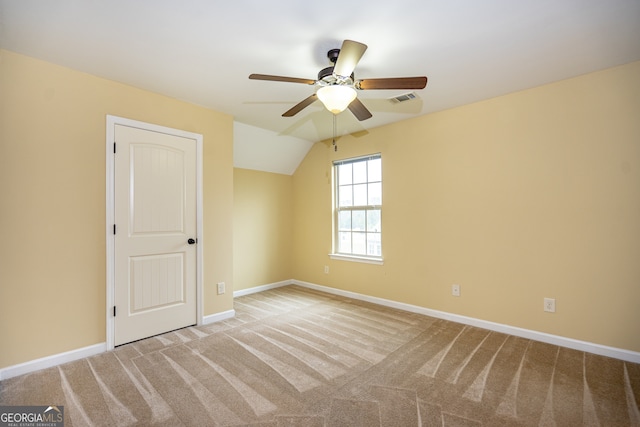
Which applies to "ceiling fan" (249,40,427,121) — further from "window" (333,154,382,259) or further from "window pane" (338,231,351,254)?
"window pane" (338,231,351,254)

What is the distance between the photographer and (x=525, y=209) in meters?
2.94

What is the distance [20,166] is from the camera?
2.27 metres

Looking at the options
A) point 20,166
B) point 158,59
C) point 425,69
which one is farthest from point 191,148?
point 425,69

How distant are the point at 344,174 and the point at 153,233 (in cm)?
279

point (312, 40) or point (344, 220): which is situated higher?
point (312, 40)

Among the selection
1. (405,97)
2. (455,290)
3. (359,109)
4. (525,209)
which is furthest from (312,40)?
(455,290)

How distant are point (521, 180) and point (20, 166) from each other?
442 centimetres

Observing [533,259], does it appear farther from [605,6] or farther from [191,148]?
[191,148]

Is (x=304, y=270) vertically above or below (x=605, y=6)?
below

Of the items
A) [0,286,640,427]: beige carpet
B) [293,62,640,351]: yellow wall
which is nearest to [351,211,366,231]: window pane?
[293,62,640,351]: yellow wall

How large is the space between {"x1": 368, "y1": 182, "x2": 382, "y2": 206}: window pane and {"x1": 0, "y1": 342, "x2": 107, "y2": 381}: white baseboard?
3.43m

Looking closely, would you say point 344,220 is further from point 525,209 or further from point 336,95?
point 336,95

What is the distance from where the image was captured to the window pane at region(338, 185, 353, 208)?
4555 millimetres

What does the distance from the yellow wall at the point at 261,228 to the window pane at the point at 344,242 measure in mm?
1093
